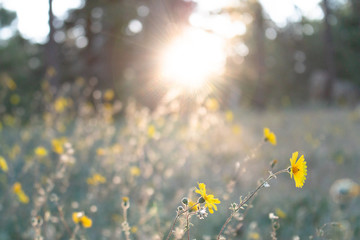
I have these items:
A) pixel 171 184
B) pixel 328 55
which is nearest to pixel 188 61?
pixel 171 184

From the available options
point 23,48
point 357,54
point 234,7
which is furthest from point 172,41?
point 357,54

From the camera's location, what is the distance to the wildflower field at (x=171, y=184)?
7.78 ft

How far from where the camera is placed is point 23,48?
1480cm

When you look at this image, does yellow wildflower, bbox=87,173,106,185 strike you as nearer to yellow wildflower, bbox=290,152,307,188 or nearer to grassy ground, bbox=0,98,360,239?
grassy ground, bbox=0,98,360,239

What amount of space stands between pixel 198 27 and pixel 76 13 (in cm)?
432

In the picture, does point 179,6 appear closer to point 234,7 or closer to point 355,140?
point 234,7

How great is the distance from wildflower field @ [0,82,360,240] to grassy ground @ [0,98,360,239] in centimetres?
1

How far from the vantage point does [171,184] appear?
12.5ft

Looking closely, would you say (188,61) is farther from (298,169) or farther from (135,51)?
(298,169)

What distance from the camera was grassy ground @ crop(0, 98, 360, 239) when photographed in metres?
2.55

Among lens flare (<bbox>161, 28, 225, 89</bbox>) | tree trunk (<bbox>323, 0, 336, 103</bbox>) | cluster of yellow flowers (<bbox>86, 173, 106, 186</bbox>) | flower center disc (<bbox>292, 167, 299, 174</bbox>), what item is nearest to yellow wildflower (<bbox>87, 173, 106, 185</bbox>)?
cluster of yellow flowers (<bbox>86, 173, 106, 186</bbox>)

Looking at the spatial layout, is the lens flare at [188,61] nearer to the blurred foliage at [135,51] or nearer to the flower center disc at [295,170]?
the blurred foliage at [135,51]

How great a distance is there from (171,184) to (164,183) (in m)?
0.17

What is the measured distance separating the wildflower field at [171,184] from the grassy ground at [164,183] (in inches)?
0.5
